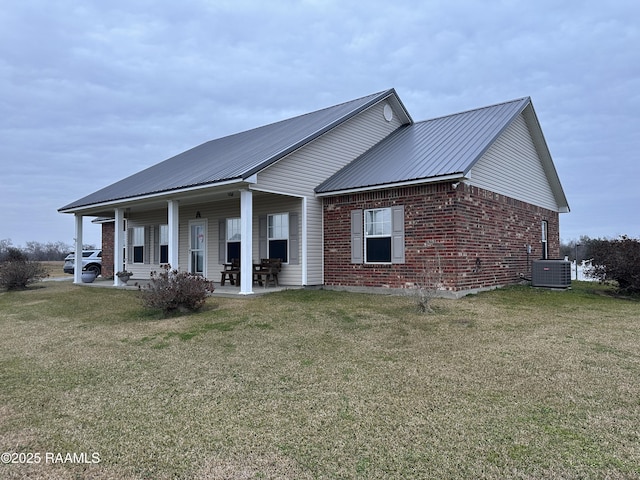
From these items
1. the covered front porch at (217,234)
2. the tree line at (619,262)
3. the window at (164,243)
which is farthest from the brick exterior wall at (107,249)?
the tree line at (619,262)

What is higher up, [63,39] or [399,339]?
[63,39]

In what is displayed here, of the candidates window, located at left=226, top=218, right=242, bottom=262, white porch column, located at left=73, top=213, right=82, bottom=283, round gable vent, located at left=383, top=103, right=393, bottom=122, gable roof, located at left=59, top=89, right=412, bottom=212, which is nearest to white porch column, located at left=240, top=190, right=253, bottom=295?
gable roof, located at left=59, top=89, right=412, bottom=212

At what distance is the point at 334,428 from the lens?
3.61m

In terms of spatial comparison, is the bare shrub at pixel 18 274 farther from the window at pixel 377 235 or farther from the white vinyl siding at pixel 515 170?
the white vinyl siding at pixel 515 170

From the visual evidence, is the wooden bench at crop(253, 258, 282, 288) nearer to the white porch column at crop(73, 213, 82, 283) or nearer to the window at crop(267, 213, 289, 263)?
the window at crop(267, 213, 289, 263)

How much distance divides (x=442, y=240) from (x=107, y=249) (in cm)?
1878

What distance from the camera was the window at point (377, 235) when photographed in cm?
1161

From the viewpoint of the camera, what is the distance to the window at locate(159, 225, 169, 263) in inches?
701

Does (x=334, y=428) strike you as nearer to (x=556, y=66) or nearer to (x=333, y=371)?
(x=333, y=371)

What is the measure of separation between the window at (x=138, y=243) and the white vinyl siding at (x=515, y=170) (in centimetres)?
1415

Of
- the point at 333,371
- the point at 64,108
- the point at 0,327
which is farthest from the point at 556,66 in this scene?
the point at 64,108

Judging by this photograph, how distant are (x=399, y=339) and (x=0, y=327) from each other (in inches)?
313

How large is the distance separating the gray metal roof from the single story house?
0.16 feet

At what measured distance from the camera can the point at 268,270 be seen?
40.9 feet
